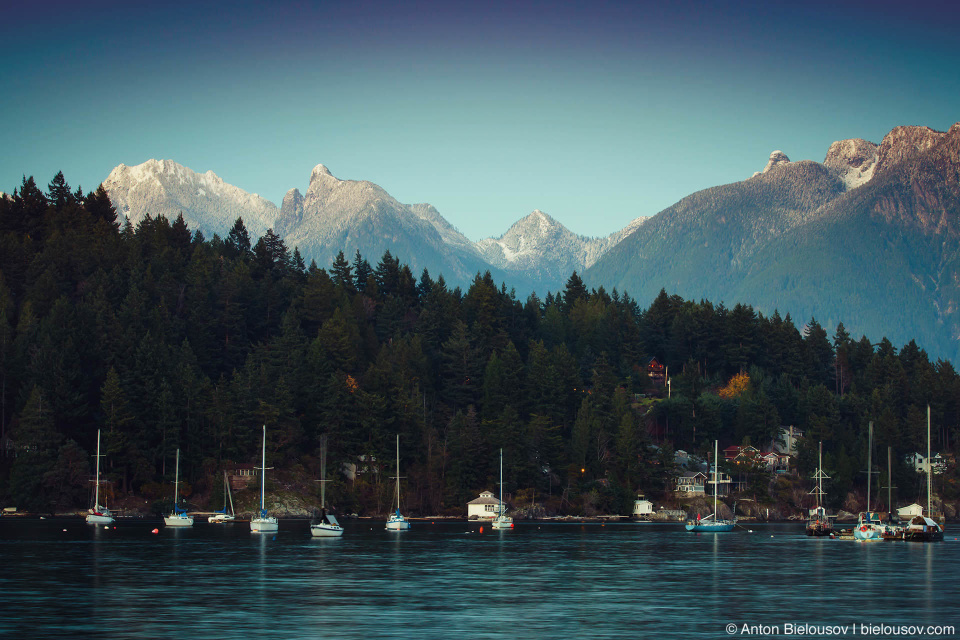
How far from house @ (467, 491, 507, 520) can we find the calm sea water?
1879 inches

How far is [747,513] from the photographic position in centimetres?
18850

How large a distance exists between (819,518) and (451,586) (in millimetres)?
97079

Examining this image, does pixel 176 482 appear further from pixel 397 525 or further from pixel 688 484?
pixel 688 484

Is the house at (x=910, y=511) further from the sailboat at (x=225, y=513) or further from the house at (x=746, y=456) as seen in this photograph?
the sailboat at (x=225, y=513)

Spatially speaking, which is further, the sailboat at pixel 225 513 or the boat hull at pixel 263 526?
the sailboat at pixel 225 513

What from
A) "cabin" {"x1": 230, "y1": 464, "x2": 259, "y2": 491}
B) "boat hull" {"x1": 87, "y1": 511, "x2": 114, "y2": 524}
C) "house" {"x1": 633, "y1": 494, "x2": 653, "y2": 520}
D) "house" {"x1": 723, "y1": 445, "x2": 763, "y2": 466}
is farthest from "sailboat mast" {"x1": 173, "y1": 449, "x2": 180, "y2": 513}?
"house" {"x1": 723, "y1": 445, "x2": 763, "y2": 466}

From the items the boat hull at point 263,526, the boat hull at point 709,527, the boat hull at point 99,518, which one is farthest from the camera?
the boat hull at point 709,527

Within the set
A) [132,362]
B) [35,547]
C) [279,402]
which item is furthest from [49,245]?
[35,547]

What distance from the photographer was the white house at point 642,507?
181750 millimetres

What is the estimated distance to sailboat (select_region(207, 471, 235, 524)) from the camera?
5832 inches

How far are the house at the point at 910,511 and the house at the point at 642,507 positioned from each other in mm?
43357

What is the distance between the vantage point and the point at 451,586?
2672 inches

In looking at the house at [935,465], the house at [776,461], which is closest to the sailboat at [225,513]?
the house at [776,461]

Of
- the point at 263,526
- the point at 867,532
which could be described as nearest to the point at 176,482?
the point at 263,526
